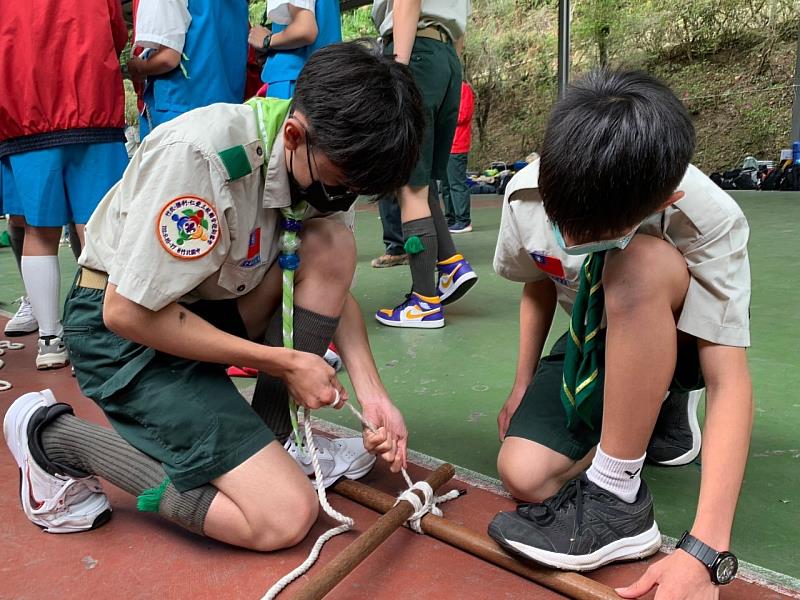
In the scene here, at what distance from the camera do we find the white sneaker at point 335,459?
1317 millimetres

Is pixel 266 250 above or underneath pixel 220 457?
above

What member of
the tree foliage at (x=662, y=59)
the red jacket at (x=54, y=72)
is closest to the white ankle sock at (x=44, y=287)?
the red jacket at (x=54, y=72)

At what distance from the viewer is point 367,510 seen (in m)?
1.26

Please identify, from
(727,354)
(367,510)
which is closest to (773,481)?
(727,354)

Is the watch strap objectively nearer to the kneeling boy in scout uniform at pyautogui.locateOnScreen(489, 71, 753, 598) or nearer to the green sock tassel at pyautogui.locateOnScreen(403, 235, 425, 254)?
the kneeling boy in scout uniform at pyautogui.locateOnScreen(489, 71, 753, 598)

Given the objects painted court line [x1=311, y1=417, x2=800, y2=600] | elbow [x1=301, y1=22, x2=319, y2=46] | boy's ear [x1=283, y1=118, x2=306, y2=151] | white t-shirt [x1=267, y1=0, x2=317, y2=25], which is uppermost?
white t-shirt [x1=267, y1=0, x2=317, y2=25]

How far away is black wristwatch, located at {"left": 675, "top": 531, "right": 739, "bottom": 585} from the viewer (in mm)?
896

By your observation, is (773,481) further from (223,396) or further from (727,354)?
(223,396)

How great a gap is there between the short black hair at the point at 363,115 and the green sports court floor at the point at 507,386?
661 millimetres

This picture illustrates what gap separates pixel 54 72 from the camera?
1893 millimetres

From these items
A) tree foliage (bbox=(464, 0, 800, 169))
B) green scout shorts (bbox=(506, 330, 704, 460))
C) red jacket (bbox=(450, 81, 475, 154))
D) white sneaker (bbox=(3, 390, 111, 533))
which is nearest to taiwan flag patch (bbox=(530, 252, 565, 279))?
green scout shorts (bbox=(506, 330, 704, 460))

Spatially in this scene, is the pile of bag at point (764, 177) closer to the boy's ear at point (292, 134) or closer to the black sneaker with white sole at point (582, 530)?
the black sneaker with white sole at point (582, 530)

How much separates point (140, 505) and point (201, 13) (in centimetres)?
143

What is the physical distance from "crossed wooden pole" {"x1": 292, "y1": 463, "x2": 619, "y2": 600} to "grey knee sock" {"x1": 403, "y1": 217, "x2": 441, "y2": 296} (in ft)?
3.71
